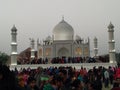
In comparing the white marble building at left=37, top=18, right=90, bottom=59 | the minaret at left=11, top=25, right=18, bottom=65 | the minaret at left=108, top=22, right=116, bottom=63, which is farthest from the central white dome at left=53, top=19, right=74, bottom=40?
the minaret at left=108, top=22, right=116, bottom=63

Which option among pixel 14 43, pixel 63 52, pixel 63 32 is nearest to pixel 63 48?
pixel 63 52

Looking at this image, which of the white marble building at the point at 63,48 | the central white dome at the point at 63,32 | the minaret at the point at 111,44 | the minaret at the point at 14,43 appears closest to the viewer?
the minaret at the point at 111,44

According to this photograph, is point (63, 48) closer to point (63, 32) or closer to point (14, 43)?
point (63, 32)

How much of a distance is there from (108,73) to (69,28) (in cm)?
3926

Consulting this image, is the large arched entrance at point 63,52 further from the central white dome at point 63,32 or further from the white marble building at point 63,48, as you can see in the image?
the central white dome at point 63,32

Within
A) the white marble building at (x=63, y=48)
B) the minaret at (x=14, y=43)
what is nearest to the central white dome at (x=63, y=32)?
the white marble building at (x=63, y=48)

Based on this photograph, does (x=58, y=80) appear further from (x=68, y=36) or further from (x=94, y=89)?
(x=68, y=36)

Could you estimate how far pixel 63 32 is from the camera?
5800 cm

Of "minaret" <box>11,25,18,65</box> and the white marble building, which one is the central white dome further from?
"minaret" <box>11,25,18,65</box>

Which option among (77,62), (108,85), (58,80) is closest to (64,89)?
(58,80)

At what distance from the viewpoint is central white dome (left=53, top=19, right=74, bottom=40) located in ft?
190

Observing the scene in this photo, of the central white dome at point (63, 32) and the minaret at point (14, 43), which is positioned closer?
the minaret at point (14, 43)

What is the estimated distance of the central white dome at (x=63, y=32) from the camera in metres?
58.1

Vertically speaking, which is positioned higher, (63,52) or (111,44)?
(111,44)
